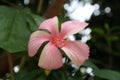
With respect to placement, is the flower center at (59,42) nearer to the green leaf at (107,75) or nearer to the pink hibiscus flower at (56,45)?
the pink hibiscus flower at (56,45)

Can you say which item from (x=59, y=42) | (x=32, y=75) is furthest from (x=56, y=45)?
(x=32, y=75)

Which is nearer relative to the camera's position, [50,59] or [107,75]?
[50,59]

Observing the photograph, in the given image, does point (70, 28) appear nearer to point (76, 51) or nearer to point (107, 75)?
point (76, 51)

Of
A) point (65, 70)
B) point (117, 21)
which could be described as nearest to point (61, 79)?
point (65, 70)

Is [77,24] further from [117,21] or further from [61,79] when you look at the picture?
[117,21]

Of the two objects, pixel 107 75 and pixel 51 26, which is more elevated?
pixel 51 26

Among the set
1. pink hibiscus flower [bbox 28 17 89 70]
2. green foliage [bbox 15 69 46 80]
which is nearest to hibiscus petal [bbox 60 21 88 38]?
pink hibiscus flower [bbox 28 17 89 70]

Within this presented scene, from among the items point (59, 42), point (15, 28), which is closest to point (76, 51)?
point (59, 42)
